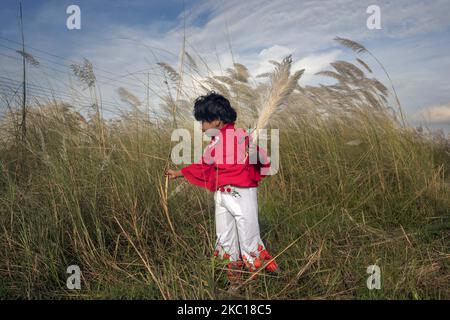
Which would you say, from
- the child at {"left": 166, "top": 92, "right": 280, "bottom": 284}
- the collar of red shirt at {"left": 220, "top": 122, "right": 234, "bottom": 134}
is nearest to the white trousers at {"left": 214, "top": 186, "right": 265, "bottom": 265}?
the child at {"left": 166, "top": 92, "right": 280, "bottom": 284}

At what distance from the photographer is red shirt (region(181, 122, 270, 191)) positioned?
2102 millimetres

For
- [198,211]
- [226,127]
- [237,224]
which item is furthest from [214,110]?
[198,211]

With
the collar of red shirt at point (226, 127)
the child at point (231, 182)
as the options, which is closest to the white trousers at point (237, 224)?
the child at point (231, 182)

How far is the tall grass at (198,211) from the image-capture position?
2.10 metres

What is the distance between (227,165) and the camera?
6.95 ft

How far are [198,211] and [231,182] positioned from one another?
707mm

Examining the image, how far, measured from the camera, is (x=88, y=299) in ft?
6.60

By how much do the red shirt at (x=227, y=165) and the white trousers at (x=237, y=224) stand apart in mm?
51

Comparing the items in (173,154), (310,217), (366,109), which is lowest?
(310,217)

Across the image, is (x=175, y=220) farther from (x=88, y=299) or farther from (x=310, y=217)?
(x=310, y=217)
